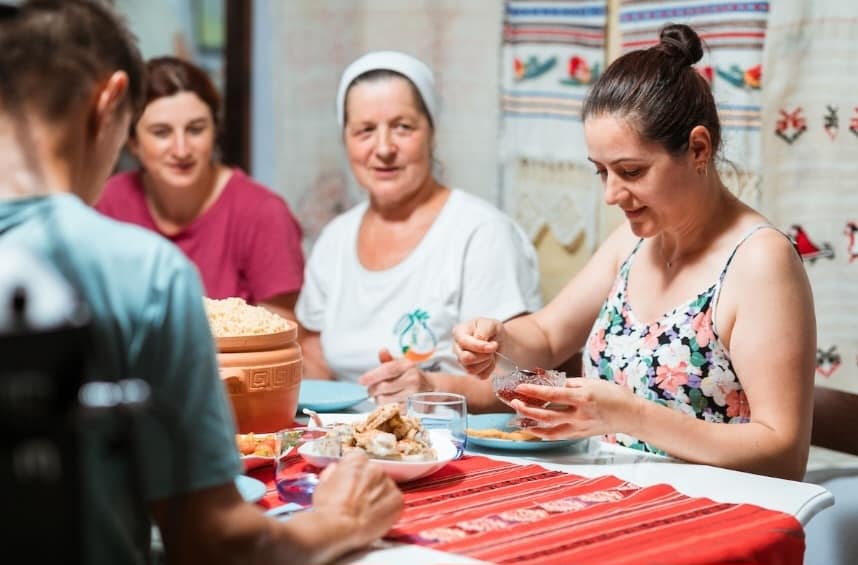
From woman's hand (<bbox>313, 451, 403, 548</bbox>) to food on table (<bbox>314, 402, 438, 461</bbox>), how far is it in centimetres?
16

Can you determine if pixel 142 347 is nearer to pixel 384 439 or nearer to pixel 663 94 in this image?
pixel 384 439

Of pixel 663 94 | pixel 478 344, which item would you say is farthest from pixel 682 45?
pixel 478 344

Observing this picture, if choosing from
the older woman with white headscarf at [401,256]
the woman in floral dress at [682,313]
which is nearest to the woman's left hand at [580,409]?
the woman in floral dress at [682,313]

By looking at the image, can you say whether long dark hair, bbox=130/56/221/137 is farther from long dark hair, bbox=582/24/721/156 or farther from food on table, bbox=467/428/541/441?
food on table, bbox=467/428/541/441

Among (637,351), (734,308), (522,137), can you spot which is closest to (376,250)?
(522,137)

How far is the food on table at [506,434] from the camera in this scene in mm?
1812

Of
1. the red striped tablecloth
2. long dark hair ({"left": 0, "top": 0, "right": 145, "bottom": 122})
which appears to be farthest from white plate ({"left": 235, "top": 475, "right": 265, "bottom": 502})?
long dark hair ({"left": 0, "top": 0, "right": 145, "bottom": 122})

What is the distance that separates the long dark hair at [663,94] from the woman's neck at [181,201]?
1672 mm

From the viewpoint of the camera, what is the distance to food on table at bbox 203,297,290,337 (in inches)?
68.6

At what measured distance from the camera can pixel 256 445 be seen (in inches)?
66.5

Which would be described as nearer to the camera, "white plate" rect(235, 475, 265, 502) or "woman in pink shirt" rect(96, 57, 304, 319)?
"white plate" rect(235, 475, 265, 502)

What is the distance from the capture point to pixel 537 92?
3326mm

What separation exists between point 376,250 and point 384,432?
4.63 ft

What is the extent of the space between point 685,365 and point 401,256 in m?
1.09
